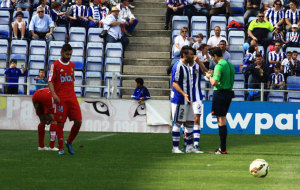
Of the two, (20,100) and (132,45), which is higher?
(132,45)

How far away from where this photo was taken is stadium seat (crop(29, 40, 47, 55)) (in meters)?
24.6

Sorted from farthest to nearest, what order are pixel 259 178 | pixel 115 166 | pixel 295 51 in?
pixel 295 51, pixel 115 166, pixel 259 178

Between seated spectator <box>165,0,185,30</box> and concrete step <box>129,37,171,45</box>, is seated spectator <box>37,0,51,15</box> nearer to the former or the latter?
concrete step <box>129,37,171,45</box>

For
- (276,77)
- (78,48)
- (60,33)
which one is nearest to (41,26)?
(60,33)

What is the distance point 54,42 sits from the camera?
2466 centimetres

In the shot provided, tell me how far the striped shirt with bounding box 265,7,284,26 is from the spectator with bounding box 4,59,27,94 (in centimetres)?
883

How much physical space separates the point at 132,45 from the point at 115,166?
1487 cm

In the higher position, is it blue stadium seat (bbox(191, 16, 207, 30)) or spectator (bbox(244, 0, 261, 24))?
spectator (bbox(244, 0, 261, 24))

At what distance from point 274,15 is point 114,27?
5.73 meters

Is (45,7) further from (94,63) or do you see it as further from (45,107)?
(45,107)

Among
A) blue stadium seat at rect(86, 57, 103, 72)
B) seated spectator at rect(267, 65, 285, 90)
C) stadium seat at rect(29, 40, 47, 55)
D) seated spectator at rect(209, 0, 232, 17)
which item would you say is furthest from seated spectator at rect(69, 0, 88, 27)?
seated spectator at rect(267, 65, 285, 90)

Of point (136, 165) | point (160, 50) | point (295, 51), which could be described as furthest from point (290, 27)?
point (136, 165)

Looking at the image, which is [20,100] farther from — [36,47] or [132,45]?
[132,45]

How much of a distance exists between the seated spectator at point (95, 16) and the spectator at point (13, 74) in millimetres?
3564
